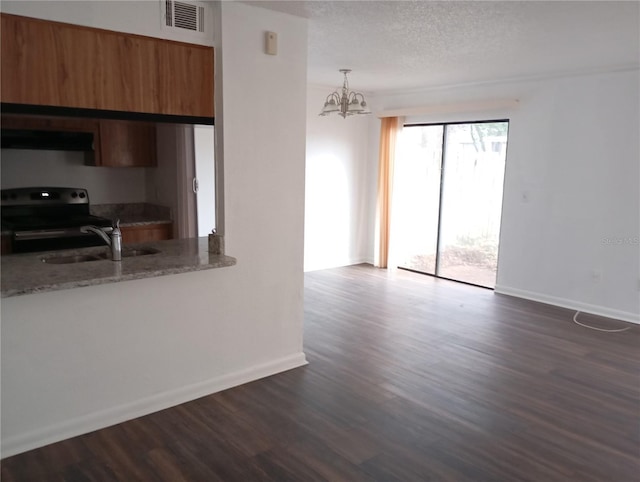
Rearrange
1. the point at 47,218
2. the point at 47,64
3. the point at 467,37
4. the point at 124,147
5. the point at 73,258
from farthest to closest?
1. the point at 47,218
2. the point at 124,147
3. the point at 467,37
4. the point at 73,258
5. the point at 47,64

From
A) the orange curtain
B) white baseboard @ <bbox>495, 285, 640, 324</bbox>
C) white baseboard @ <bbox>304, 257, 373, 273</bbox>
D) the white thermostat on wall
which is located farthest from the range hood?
white baseboard @ <bbox>495, 285, 640, 324</bbox>

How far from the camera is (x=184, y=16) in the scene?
2945 mm

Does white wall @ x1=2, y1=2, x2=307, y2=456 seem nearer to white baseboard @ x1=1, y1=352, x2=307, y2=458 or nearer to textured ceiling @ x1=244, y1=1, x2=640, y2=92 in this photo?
white baseboard @ x1=1, y1=352, x2=307, y2=458

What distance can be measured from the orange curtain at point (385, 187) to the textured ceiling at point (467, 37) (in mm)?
1465

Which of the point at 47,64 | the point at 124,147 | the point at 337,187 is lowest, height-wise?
the point at 337,187

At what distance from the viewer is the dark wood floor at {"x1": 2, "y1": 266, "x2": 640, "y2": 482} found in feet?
8.20

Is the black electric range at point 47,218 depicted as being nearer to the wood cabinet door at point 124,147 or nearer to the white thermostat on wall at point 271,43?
the wood cabinet door at point 124,147

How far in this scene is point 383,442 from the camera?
274 cm

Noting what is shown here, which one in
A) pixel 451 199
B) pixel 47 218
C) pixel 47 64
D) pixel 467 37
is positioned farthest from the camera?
pixel 451 199

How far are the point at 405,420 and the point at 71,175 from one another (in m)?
3.28

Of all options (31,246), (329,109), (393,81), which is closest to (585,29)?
(329,109)

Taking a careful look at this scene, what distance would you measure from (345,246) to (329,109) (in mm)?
2936

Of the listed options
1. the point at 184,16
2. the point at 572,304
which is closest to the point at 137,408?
the point at 184,16

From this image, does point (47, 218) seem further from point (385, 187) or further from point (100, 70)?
point (385, 187)
